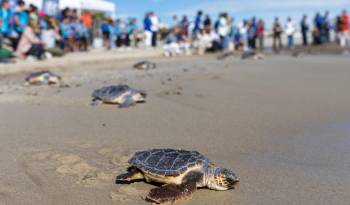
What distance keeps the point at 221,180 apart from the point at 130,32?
1792 cm

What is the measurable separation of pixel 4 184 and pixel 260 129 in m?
2.98

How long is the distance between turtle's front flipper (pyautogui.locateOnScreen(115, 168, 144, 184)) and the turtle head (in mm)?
535

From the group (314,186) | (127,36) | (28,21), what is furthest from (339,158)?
(127,36)

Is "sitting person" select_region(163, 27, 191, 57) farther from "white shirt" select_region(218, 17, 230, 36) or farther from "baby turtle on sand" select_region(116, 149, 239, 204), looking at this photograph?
"baby turtle on sand" select_region(116, 149, 239, 204)

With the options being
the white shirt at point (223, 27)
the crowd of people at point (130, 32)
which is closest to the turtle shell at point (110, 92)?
the crowd of people at point (130, 32)

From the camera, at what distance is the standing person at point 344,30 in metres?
21.4

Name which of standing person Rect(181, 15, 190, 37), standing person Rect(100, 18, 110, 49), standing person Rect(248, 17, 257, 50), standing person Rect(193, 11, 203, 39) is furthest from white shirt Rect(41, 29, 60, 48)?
standing person Rect(248, 17, 257, 50)

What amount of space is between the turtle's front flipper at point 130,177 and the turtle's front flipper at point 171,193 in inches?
11.6

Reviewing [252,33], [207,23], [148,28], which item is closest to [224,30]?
[207,23]

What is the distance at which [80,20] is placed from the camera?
58.3 feet

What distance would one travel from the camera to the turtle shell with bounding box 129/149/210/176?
349cm

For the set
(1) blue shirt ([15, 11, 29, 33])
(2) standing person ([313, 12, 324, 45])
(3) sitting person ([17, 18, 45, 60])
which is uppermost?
(1) blue shirt ([15, 11, 29, 33])

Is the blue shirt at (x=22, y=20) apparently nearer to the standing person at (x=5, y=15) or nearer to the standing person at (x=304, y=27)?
the standing person at (x=5, y=15)

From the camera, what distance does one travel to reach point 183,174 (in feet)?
11.5
